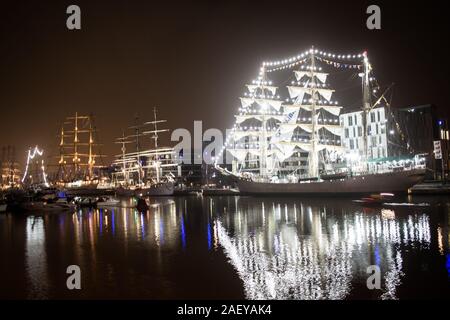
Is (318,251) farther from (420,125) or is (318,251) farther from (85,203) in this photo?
(420,125)

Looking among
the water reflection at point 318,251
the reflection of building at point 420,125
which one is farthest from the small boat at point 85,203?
the reflection of building at point 420,125

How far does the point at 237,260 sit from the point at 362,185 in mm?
48193

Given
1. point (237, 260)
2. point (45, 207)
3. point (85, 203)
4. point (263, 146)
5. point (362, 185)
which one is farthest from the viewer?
point (263, 146)

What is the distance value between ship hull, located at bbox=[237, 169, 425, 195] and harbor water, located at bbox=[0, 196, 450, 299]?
29413 millimetres

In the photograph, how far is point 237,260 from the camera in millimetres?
17562

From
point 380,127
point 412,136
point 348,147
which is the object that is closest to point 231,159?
point 348,147

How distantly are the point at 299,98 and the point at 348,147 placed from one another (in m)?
28.8

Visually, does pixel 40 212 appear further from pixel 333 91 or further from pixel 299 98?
pixel 333 91

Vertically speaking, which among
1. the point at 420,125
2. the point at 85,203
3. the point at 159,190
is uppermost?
the point at 420,125

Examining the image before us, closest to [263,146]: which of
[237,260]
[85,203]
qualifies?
[85,203]

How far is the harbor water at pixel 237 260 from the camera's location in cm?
1319
